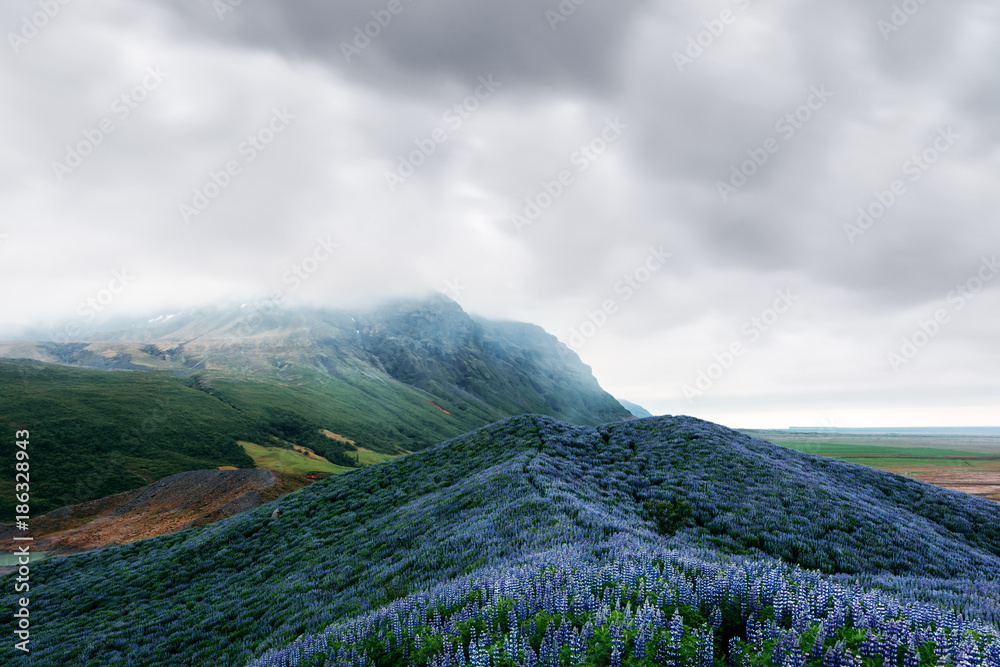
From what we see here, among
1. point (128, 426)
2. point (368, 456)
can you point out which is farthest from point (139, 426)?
point (368, 456)

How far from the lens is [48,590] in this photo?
22.6 metres

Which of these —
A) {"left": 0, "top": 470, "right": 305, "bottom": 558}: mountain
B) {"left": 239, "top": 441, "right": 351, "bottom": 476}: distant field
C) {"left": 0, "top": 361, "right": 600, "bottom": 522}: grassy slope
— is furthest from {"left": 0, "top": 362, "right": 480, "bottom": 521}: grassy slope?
{"left": 0, "top": 470, "right": 305, "bottom": 558}: mountain

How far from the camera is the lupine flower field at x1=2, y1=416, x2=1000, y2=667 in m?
5.77

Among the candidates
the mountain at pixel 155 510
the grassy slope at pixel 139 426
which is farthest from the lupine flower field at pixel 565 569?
the grassy slope at pixel 139 426

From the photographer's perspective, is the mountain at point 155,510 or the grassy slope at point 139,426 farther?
the grassy slope at point 139,426

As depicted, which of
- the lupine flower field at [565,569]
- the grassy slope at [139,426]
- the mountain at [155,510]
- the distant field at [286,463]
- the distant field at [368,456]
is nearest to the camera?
the lupine flower field at [565,569]

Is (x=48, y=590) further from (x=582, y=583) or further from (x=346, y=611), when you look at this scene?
(x=582, y=583)

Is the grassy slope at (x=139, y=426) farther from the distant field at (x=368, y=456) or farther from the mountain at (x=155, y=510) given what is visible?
the mountain at (x=155, y=510)

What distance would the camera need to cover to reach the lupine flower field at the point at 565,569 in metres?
5.77

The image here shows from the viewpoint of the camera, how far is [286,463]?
3339 inches

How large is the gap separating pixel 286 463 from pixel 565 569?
9173 cm

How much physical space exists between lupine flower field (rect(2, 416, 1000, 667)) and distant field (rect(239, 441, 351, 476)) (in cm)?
5215

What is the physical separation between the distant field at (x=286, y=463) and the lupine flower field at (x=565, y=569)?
171 feet

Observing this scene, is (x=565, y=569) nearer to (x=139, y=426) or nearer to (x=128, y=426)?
(x=128, y=426)
